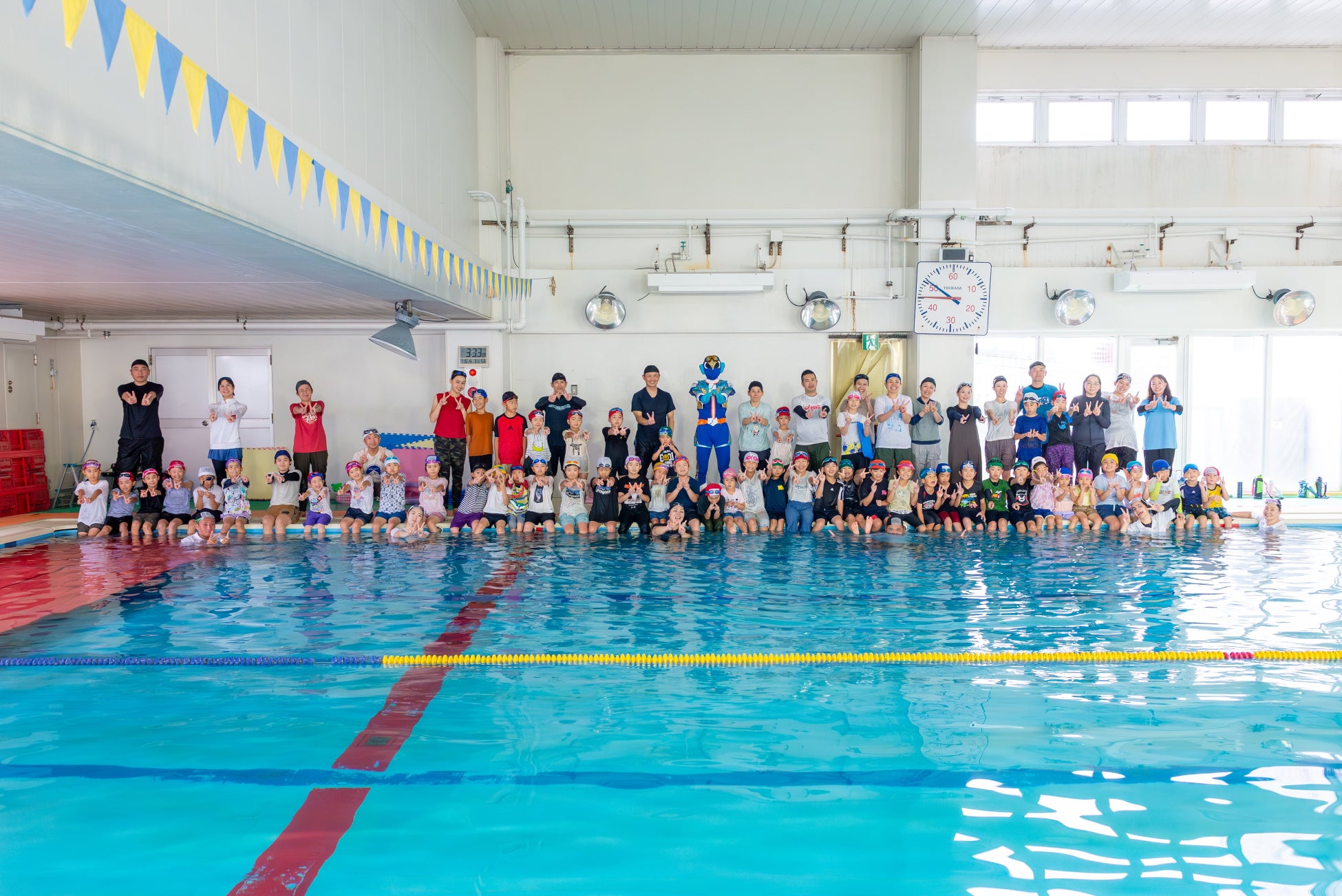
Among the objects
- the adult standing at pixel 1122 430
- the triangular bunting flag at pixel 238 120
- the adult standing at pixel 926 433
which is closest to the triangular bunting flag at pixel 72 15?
the triangular bunting flag at pixel 238 120

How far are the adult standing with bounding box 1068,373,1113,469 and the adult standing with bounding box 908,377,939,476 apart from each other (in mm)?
1406

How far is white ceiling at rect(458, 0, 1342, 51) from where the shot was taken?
929cm

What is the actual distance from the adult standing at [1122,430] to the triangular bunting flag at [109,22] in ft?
29.7

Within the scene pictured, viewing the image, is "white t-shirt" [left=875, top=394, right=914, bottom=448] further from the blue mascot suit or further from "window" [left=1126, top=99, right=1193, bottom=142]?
"window" [left=1126, top=99, right=1193, bottom=142]

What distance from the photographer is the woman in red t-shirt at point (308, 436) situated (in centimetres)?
915

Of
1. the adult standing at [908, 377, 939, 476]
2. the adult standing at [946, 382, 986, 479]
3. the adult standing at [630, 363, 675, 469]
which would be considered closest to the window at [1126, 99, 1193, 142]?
the adult standing at [946, 382, 986, 479]

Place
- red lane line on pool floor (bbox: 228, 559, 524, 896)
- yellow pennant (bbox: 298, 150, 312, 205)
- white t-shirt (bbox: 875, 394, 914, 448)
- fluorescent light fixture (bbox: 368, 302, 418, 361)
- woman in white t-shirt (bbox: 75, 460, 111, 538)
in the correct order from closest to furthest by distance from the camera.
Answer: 1. red lane line on pool floor (bbox: 228, 559, 524, 896)
2. yellow pennant (bbox: 298, 150, 312, 205)
3. fluorescent light fixture (bbox: 368, 302, 418, 361)
4. woman in white t-shirt (bbox: 75, 460, 111, 538)
5. white t-shirt (bbox: 875, 394, 914, 448)

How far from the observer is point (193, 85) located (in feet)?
12.5

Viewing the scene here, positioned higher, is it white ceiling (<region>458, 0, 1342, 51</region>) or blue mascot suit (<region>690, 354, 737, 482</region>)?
white ceiling (<region>458, 0, 1342, 51</region>)

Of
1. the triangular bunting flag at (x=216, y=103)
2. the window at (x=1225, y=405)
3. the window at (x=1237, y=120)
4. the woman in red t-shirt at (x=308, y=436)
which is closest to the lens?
the triangular bunting flag at (x=216, y=103)

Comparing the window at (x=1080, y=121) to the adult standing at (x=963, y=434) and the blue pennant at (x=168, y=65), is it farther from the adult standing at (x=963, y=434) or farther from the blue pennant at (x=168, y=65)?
the blue pennant at (x=168, y=65)

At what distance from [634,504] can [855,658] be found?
4203 millimetres

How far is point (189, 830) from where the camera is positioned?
280 centimetres

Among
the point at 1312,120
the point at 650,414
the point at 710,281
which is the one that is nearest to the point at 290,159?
the point at 650,414
